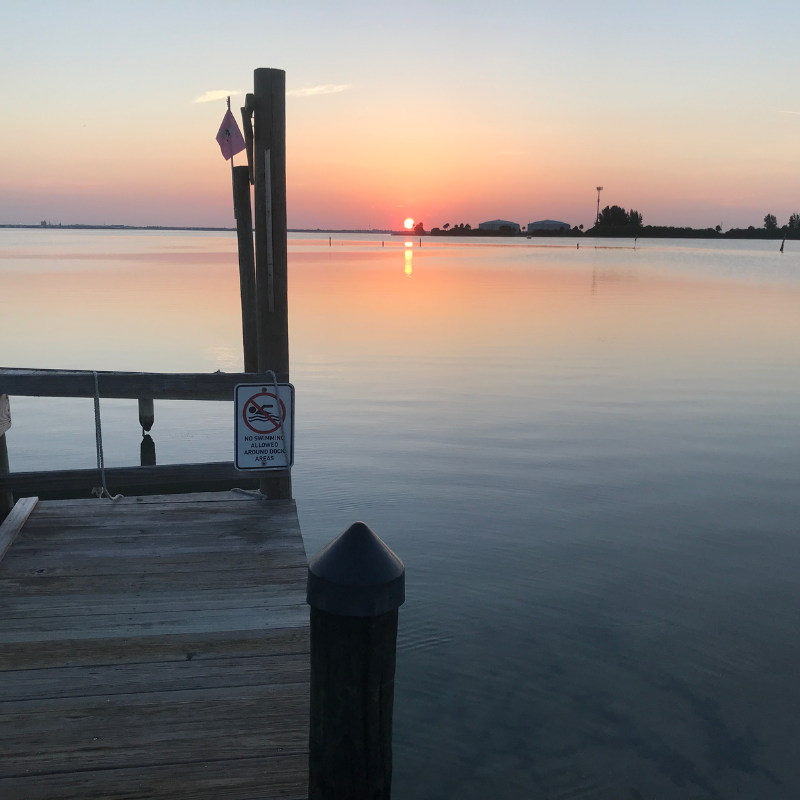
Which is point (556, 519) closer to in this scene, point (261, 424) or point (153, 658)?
point (261, 424)

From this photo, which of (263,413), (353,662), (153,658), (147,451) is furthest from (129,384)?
(147,451)

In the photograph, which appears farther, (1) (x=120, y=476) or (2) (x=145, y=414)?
(2) (x=145, y=414)

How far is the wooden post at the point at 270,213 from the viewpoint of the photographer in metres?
5.64

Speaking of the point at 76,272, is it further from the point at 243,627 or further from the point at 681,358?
the point at 243,627

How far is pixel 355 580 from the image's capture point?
97.3 inches

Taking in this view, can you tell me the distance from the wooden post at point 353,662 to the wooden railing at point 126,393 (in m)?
3.27

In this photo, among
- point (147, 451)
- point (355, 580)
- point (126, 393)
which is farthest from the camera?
point (147, 451)

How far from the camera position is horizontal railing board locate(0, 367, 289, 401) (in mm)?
5344

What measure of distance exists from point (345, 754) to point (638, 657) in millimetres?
3593

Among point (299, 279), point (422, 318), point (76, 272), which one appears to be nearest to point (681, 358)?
point (422, 318)

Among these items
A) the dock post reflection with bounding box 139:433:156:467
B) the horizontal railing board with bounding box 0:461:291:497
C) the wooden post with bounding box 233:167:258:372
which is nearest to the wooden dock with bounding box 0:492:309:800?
the horizontal railing board with bounding box 0:461:291:497

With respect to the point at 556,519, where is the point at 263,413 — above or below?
above

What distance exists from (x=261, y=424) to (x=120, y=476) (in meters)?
1.14

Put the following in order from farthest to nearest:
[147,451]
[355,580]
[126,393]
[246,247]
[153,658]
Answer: [147,451], [246,247], [126,393], [153,658], [355,580]
